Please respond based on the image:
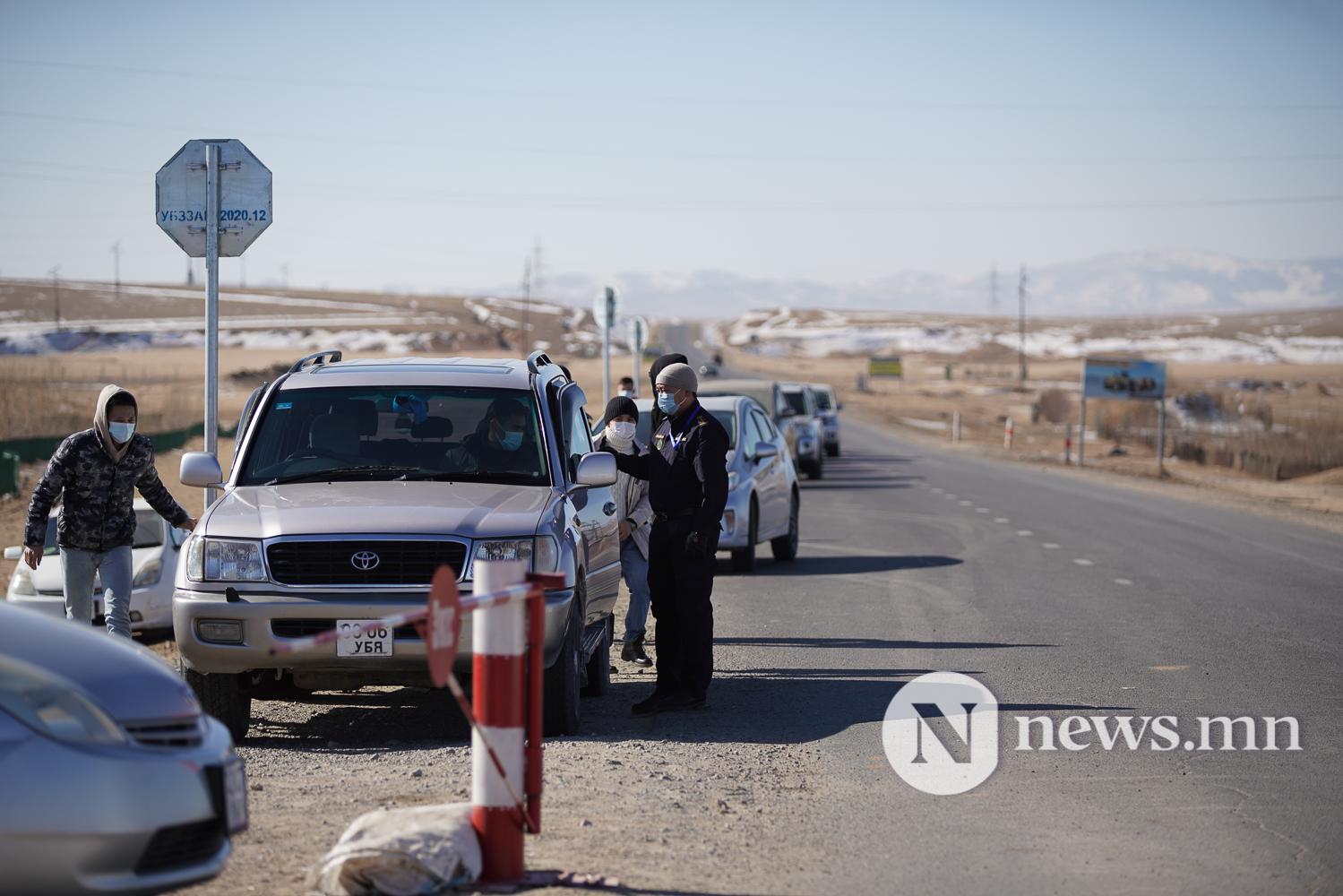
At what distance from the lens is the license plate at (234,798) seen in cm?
404

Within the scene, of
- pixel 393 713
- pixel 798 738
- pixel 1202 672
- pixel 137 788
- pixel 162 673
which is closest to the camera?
pixel 137 788

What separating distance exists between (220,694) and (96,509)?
195 cm

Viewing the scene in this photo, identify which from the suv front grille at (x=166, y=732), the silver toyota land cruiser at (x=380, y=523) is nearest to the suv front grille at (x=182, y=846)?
the suv front grille at (x=166, y=732)

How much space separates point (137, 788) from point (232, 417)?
4787cm

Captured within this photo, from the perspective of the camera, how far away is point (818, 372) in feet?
412

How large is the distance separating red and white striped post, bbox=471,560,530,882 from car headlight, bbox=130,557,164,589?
32.1 feet

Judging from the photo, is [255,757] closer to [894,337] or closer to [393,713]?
[393,713]

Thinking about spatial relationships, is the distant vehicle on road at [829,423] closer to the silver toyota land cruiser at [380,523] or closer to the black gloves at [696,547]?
the silver toyota land cruiser at [380,523]

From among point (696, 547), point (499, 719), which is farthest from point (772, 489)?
point (499, 719)

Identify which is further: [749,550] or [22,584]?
[749,550]

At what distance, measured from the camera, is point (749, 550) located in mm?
14609

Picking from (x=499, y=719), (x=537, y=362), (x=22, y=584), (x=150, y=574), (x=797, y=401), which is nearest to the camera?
(x=499, y=719)

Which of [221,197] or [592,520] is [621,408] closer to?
[592,520]

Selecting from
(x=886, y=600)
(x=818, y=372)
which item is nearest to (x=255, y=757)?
(x=886, y=600)
